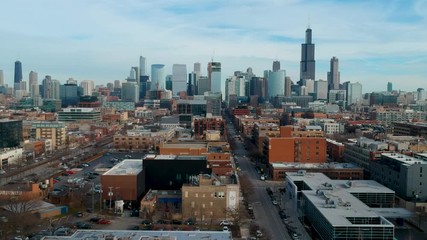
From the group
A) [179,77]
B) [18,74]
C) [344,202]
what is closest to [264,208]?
[344,202]

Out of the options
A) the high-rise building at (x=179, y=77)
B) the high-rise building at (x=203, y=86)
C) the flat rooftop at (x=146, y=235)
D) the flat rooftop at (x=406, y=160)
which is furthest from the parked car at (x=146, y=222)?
the high-rise building at (x=179, y=77)

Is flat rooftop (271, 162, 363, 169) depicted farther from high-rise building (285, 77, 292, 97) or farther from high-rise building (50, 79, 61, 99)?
high-rise building (285, 77, 292, 97)

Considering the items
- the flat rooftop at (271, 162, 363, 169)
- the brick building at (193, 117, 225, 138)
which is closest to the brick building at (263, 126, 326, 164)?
the flat rooftop at (271, 162, 363, 169)

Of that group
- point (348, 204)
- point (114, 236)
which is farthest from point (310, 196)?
point (114, 236)

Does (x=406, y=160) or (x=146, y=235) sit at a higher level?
(x=406, y=160)

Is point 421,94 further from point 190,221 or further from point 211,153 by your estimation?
point 190,221

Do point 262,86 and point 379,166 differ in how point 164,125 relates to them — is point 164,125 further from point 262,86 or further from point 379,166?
point 262,86
